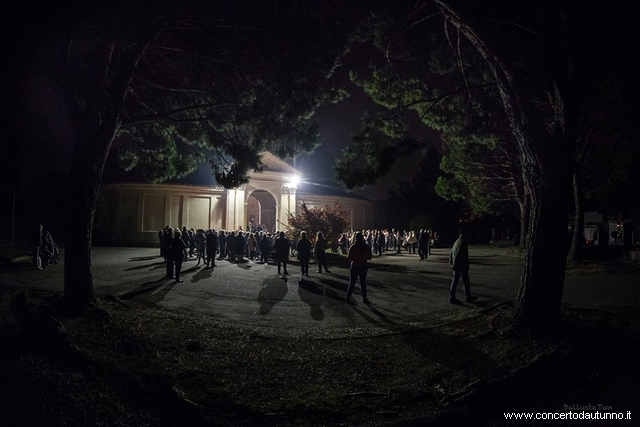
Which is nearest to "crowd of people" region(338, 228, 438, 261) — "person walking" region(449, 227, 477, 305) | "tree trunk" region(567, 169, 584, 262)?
"tree trunk" region(567, 169, 584, 262)

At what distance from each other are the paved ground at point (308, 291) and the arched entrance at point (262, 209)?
2644cm

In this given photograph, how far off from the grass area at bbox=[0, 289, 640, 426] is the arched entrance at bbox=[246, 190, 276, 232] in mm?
35771

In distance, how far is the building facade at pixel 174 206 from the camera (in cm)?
3130

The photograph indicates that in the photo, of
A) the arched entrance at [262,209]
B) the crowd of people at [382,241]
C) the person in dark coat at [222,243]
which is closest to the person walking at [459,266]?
the crowd of people at [382,241]

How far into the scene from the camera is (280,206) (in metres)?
34.8

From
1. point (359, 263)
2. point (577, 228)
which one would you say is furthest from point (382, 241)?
point (359, 263)

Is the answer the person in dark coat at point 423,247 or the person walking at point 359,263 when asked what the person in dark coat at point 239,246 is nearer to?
the person in dark coat at point 423,247

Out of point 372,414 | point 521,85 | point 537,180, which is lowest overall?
point 372,414

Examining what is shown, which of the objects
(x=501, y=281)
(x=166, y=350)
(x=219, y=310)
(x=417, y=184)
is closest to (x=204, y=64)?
(x=219, y=310)

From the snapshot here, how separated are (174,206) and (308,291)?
2354 cm

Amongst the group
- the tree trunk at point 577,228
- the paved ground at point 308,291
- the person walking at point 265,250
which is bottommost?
the paved ground at point 308,291

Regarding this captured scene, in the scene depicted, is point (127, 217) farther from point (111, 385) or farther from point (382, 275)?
point (111, 385)

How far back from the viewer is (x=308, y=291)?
11.5 m

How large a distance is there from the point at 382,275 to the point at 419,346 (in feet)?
30.7
